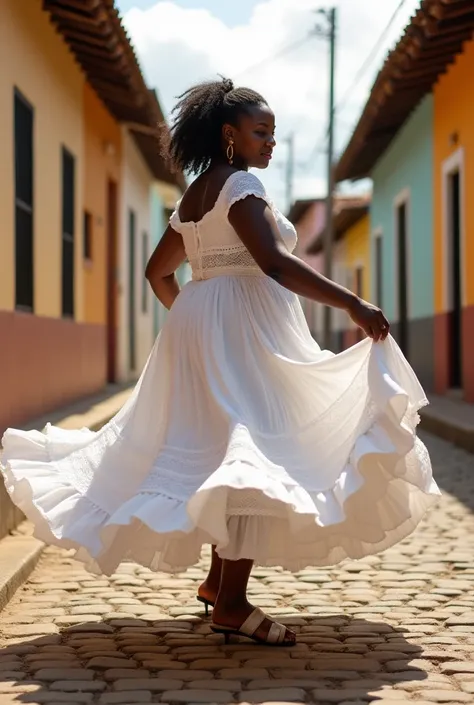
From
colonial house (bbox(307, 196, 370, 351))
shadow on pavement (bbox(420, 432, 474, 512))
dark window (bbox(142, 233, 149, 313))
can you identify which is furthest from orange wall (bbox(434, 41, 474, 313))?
colonial house (bbox(307, 196, 370, 351))

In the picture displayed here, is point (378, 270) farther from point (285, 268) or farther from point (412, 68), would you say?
point (285, 268)

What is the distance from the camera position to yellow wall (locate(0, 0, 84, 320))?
8.76 m

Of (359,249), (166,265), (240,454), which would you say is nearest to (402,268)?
(359,249)

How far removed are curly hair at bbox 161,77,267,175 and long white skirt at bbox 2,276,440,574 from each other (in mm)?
442

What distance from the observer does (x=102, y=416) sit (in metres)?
10.4


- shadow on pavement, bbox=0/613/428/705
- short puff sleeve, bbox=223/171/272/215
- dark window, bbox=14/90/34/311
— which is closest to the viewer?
shadow on pavement, bbox=0/613/428/705

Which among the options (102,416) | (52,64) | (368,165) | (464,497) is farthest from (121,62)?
(368,165)

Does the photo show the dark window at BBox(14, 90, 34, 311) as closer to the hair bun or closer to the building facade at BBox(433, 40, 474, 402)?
the building facade at BBox(433, 40, 474, 402)

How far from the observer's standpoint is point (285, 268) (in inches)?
156

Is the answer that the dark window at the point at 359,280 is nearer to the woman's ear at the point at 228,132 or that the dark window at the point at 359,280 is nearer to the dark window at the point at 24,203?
the dark window at the point at 24,203

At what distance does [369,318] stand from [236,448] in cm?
59

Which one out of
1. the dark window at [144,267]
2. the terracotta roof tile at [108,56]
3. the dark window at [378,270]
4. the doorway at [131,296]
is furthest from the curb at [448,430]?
the dark window at [144,267]

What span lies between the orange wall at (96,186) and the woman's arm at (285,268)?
32.0 feet

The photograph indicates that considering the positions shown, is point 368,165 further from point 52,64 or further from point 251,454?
point 251,454
